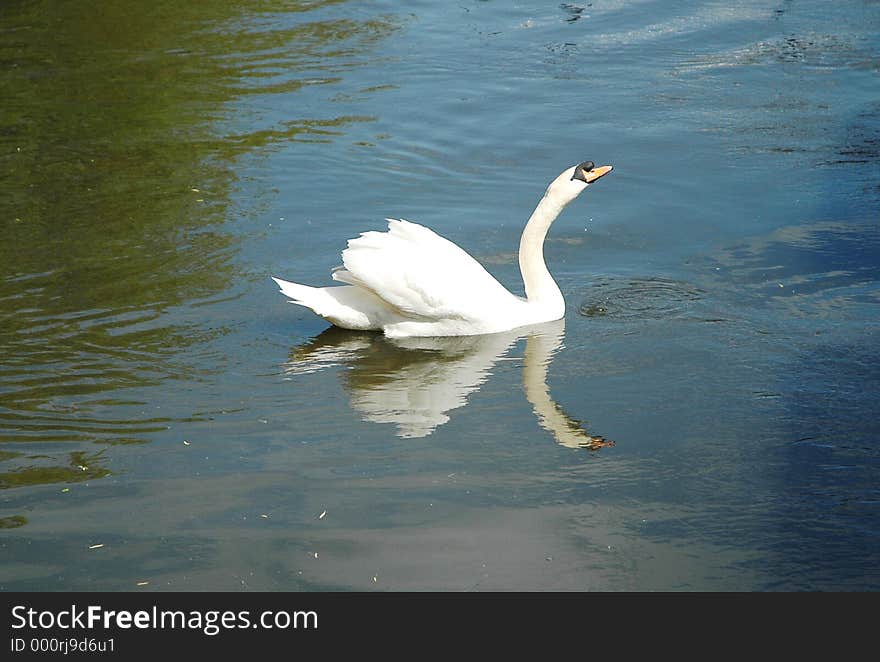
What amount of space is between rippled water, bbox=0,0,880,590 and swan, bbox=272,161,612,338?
173 millimetres

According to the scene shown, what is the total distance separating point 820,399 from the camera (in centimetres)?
766

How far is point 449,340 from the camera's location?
898cm

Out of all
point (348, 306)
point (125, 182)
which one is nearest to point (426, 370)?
point (348, 306)

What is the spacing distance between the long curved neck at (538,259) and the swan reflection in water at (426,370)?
0.21 metres

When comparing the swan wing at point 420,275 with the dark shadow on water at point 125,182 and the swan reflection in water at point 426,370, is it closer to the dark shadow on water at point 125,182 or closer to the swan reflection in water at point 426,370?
the swan reflection in water at point 426,370

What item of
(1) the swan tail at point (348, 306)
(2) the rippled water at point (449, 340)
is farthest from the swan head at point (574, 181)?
(1) the swan tail at point (348, 306)

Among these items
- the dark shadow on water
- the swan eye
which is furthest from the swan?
the dark shadow on water

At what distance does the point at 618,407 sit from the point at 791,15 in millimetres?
10659

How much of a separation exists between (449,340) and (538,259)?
0.85 m

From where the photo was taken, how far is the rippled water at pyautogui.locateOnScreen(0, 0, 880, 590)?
6348 mm

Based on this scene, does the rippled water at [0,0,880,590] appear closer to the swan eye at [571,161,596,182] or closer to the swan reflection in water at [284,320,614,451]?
the swan reflection in water at [284,320,614,451]

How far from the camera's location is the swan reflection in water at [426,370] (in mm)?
7652
